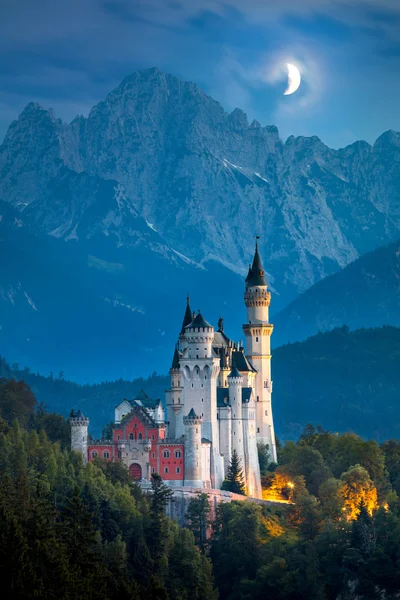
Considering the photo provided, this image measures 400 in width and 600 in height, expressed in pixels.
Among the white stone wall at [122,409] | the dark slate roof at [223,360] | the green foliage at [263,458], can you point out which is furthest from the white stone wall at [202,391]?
the white stone wall at [122,409]

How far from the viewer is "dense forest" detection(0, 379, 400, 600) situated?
135 m

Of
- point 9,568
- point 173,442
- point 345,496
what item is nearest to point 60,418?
point 173,442

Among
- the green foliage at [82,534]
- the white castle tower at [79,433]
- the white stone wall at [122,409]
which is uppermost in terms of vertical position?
the white stone wall at [122,409]

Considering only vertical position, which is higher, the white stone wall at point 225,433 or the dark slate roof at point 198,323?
the dark slate roof at point 198,323

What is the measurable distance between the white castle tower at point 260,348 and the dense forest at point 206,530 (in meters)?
8.88

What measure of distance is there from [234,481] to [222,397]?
8151mm

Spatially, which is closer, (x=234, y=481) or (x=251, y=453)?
(x=234, y=481)

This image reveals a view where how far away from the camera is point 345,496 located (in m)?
162

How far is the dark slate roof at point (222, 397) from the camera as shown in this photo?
166 m

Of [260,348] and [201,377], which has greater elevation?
[260,348]

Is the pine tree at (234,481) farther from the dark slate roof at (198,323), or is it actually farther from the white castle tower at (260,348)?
the dark slate roof at (198,323)

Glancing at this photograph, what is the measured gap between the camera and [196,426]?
158250mm

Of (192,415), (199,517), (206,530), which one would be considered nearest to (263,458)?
(192,415)

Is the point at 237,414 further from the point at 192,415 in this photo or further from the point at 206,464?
the point at 192,415
